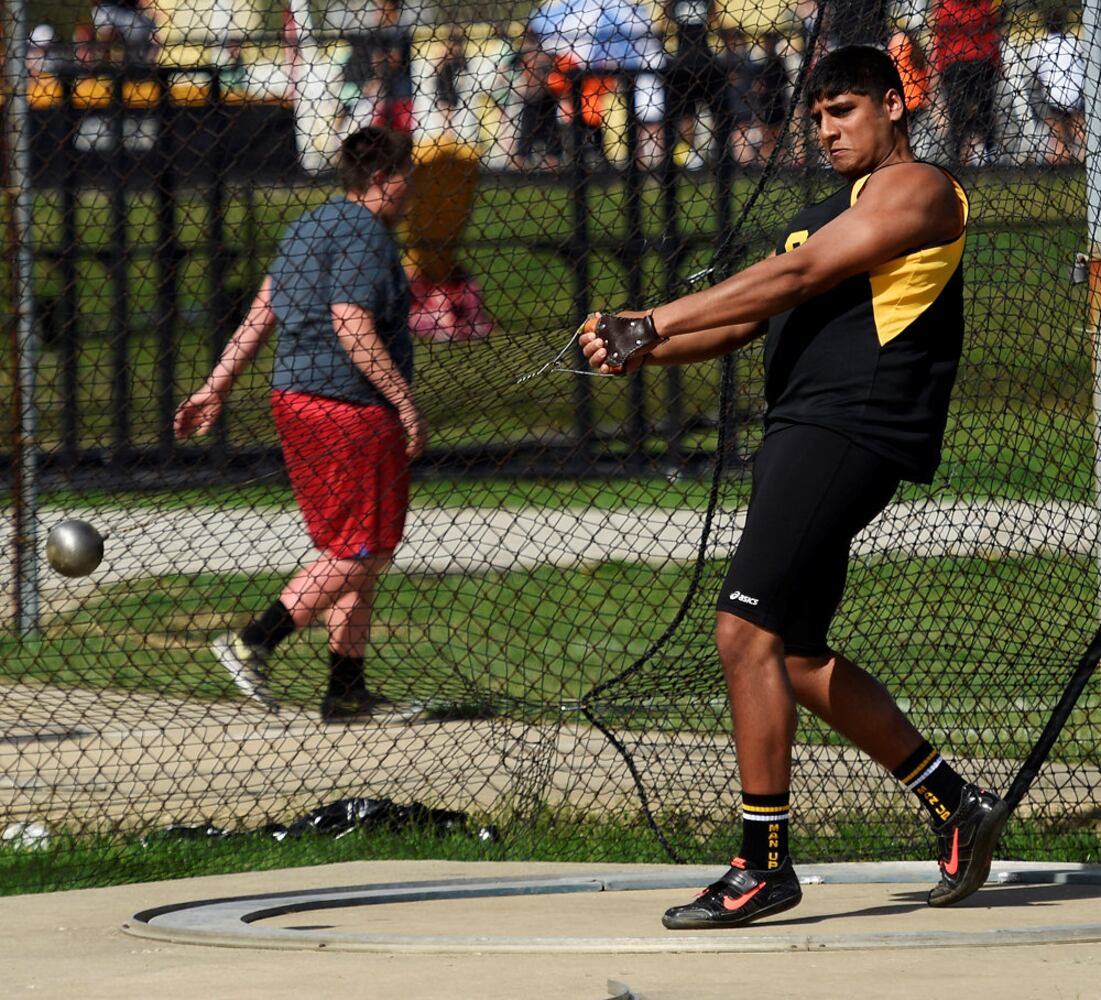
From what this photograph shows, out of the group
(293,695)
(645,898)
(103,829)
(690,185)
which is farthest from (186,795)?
(690,185)

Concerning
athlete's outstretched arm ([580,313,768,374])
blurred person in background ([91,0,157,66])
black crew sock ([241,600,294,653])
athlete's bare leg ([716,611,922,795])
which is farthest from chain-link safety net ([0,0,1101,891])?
athlete's bare leg ([716,611,922,795])

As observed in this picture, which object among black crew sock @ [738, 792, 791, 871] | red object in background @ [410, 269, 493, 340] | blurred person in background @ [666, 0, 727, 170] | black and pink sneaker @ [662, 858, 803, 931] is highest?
blurred person in background @ [666, 0, 727, 170]

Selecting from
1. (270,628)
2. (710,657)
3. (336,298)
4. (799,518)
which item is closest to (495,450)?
(336,298)

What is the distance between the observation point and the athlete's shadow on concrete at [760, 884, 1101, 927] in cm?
455

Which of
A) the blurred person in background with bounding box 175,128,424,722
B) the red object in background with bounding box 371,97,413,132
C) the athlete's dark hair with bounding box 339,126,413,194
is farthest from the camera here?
the red object in background with bounding box 371,97,413,132

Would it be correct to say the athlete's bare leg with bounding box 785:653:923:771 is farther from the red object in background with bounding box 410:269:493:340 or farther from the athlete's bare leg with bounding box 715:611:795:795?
the red object in background with bounding box 410:269:493:340

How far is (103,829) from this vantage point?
5.80 m

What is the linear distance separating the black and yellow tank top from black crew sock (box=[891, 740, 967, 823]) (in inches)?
26.6

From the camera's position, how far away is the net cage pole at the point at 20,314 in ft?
22.6

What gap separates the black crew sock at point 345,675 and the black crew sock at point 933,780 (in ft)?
9.15

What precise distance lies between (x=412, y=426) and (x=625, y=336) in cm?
264

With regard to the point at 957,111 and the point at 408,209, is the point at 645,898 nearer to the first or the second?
the point at 957,111

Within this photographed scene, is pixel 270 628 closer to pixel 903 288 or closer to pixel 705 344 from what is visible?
pixel 705 344

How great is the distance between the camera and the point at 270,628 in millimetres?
7375
